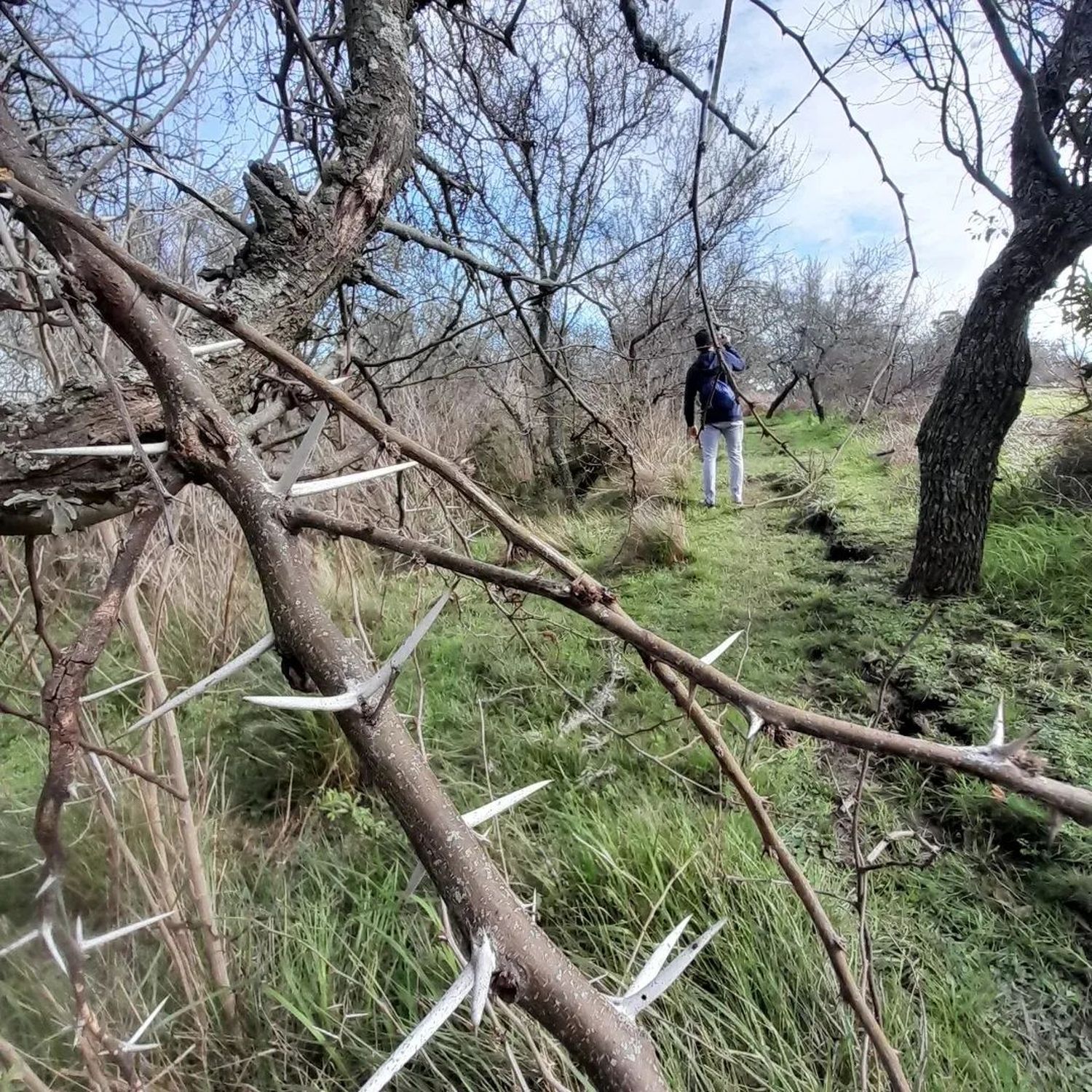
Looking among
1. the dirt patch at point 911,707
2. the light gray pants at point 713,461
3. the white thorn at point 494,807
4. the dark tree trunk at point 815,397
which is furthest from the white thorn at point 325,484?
the light gray pants at point 713,461

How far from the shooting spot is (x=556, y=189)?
272 inches

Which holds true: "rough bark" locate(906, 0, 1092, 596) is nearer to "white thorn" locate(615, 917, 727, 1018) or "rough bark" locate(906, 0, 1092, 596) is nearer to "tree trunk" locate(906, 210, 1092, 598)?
"tree trunk" locate(906, 210, 1092, 598)

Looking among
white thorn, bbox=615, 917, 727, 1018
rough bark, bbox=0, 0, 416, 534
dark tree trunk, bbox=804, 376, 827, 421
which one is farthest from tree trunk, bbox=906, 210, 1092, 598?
white thorn, bbox=615, 917, 727, 1018

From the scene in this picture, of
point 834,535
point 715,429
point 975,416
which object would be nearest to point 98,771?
point 975,416

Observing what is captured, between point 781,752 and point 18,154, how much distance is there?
7.10 feet

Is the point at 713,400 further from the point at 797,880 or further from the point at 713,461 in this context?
the point at 797,880

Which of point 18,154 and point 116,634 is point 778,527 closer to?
point 116,634

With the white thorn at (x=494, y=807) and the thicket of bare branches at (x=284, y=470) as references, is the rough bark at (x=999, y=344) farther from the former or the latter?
the white thorn at (x=494, y=807)

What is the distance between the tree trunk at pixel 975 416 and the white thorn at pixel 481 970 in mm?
Answer: 3038

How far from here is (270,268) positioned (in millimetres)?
1071

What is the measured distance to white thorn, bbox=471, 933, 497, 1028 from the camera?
0.30 m

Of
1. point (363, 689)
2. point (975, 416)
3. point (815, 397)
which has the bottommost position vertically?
point (363, 689)

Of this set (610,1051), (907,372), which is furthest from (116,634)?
(907,372)

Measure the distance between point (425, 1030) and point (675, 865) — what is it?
143cm
